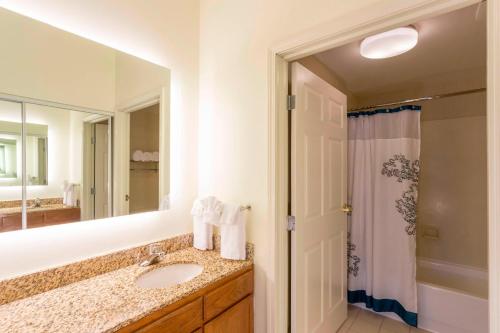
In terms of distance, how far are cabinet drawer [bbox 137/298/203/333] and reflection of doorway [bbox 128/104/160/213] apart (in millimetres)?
→ 673

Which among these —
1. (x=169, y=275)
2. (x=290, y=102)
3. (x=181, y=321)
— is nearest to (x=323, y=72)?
(x=290, y=102)

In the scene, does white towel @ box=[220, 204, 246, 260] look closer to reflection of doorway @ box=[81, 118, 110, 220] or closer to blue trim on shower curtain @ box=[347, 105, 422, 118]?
reflection of doorway @ box=[81, 118, 110, 220]

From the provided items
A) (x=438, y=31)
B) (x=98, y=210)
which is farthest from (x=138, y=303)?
(x=438, y=31)

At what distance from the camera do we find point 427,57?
221 cm

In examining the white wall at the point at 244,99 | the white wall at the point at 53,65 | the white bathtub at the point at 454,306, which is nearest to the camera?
the white wall at the point at 53,65

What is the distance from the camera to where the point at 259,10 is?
1442 mm

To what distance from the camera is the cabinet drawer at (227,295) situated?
3.71 feet

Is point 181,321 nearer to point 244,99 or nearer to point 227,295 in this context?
point 227,295

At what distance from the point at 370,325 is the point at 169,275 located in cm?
180

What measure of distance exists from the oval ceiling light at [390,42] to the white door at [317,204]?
0.38m

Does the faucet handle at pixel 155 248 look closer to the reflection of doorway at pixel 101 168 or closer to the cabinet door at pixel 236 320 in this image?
the reflection of doorway at pixel 101 168

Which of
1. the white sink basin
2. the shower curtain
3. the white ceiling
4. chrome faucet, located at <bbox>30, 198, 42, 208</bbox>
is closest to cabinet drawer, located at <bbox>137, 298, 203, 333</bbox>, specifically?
the white sink basin

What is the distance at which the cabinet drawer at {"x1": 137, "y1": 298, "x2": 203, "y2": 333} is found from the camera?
2.98ft

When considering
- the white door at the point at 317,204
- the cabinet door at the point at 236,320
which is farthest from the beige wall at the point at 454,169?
the cabinet door at the point at 236,320
